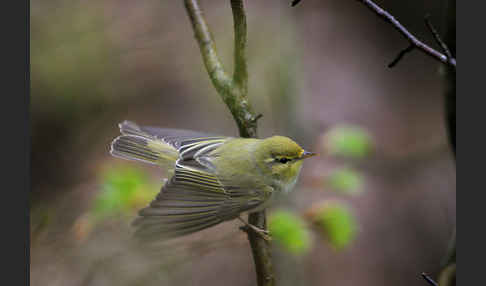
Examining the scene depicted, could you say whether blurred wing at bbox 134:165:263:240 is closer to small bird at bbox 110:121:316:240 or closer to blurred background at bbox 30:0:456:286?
small bird at bbox 110:121:316:240

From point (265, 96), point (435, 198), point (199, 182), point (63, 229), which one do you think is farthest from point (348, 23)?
point (63, 229)

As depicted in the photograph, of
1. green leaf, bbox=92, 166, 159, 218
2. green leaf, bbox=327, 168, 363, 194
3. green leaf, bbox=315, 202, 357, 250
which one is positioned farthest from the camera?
green leaf, bbox=327, 168, 363, 194

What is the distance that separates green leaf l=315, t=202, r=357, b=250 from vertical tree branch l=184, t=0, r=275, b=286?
444mm

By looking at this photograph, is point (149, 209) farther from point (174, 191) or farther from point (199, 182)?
point (199, 182)

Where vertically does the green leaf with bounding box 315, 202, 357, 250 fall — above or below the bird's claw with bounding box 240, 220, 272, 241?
below

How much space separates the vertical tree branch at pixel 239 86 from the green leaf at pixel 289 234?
0.19 m

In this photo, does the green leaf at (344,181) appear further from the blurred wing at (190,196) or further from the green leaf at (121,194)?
the green leaf at (121,194)

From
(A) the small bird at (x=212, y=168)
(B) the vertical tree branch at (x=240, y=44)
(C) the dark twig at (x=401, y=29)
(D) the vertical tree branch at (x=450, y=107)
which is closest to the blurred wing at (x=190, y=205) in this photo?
(A) the small bird at (x=212, y=168)

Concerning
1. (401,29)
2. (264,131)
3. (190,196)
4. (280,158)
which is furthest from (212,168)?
(264,131)

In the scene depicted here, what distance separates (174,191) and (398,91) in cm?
353

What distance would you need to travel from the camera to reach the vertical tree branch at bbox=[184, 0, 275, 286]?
169 cm

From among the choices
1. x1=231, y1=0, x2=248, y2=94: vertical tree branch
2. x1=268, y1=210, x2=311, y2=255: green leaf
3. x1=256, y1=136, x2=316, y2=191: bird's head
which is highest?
x1=231, y1=0, x2=248, y2=94: vertical tree branch

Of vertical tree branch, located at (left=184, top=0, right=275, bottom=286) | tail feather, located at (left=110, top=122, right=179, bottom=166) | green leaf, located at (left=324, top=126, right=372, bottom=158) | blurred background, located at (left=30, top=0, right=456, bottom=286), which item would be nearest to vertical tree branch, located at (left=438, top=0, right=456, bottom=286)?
blurred background, located at (left=30, top=0, right=456, bottom=286)

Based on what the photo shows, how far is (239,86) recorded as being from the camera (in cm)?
184
